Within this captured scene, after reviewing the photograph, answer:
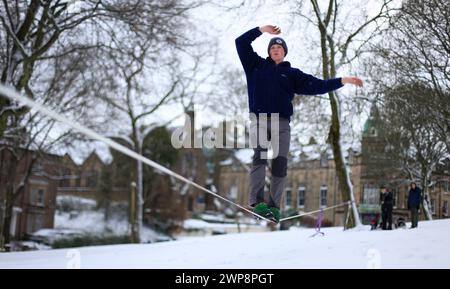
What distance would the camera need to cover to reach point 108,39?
1688 centimetres

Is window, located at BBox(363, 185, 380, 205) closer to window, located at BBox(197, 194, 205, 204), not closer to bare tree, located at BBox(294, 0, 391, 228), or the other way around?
bare tree, located at BBox(294, 0, 391, 228)

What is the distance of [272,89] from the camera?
20.9 feet

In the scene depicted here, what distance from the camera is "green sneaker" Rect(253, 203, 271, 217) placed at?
21.5 feet

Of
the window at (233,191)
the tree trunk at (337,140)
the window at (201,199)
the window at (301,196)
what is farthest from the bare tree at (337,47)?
the window at (201,199)

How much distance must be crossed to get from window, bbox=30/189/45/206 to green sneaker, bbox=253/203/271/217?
46.4m

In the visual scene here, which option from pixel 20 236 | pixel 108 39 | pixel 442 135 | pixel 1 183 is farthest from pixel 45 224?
pixel 442 135

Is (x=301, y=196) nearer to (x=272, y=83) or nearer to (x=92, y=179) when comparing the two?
(x=92, y=179)

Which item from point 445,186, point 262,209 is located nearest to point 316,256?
point 262,209

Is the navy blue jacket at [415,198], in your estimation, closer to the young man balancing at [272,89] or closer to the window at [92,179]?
the young man balancing at [272,89]

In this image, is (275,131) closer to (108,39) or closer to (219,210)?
(108,39)

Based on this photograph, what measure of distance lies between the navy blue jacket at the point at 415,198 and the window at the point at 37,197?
134 ft

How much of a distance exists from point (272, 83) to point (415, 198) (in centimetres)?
1059

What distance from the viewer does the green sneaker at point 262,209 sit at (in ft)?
21.5
